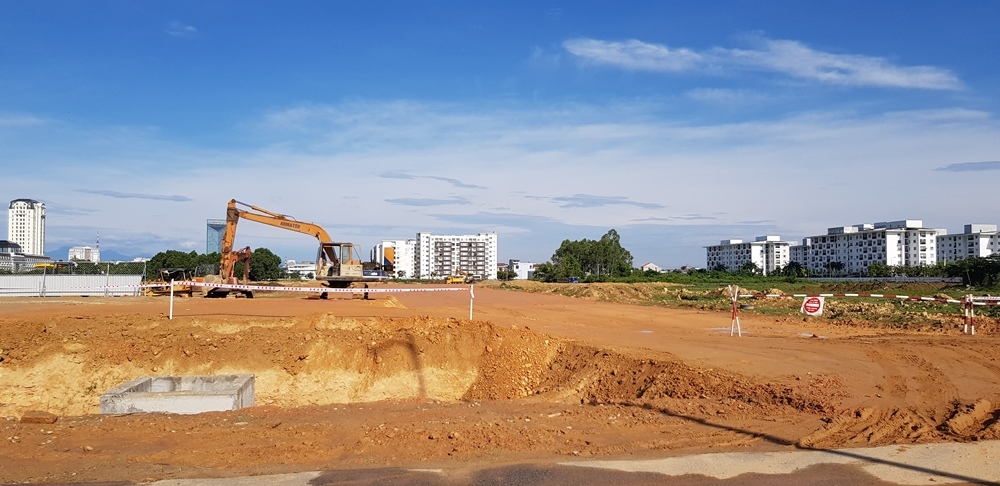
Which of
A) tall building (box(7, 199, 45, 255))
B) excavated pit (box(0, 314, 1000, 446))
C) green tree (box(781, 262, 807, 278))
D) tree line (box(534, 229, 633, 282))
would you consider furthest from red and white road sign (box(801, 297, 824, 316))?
tall building (box(7, 199, 45, 255))

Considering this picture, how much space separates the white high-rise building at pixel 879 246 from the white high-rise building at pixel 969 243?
292cm

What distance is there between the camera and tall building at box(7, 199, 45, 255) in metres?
151

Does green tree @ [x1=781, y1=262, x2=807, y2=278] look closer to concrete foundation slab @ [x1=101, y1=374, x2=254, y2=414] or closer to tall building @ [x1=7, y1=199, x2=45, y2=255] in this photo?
concrete foundation slab @ [x1=101, y1=374, x2=254, y2=414]

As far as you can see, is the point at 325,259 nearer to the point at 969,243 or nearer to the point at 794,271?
the point at 794,271

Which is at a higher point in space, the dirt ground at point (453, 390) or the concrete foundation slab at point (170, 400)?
the dirt ground at point (453, 390)

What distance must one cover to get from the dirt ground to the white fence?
886 centimetres

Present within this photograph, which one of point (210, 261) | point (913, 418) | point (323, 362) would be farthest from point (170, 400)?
point (210, 261)

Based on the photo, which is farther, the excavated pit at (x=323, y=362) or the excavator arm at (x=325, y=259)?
the excavator arm at (x=325, y=259)

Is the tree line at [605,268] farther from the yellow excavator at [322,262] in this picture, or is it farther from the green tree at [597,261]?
the yellow excavator at [322,262]

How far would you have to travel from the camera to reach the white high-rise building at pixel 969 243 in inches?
5846

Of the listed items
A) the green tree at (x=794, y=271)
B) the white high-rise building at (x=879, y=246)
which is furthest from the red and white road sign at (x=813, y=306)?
the white high-rise building at (x=879, y=246)

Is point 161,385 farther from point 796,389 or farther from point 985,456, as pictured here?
point 985,456

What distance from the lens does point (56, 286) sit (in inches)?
1300

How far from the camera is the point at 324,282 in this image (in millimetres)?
31062
